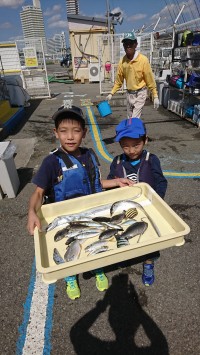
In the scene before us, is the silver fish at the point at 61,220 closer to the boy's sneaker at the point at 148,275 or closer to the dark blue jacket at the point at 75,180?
the dark blue jacket at the point at 75,180

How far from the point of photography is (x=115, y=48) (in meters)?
17.1

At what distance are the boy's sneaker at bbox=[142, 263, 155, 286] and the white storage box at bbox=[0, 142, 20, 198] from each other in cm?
334

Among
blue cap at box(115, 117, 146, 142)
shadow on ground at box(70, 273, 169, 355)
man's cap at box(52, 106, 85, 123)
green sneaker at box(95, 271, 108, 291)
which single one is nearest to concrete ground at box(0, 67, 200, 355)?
shadow on ground at box(70, 273, 169, 355)

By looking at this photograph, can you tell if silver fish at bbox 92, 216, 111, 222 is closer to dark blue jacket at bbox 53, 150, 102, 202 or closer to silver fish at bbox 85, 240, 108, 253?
silver fish at bbox 85, 240, 108, 253

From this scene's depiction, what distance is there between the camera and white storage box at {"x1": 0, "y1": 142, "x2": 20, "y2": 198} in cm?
482

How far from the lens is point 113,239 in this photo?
2016 mm

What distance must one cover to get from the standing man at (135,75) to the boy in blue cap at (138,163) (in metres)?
4.57

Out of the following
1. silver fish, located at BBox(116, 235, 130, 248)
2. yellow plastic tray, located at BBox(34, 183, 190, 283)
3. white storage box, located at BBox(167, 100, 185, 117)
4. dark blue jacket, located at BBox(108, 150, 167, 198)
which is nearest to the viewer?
yellow plastic tray, located at BBox(34, 183, 190, 283)

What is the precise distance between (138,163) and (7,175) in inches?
125

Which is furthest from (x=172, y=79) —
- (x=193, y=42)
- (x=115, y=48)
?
(x=115, y=48)

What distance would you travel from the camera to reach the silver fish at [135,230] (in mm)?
1981

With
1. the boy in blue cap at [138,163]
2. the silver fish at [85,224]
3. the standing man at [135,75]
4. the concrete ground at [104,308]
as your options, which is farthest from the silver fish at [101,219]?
the standing man at [135,75]

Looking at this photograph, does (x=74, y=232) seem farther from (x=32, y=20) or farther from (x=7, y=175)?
(x=32, y=20)

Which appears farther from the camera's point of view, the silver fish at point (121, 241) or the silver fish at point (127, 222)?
the silver fish at point (127, 222)
